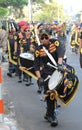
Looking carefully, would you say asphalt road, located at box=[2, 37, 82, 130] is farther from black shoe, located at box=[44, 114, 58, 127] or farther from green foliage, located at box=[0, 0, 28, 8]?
green foliage, located at box=[0, 0, 28, 8]

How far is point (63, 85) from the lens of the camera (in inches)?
308

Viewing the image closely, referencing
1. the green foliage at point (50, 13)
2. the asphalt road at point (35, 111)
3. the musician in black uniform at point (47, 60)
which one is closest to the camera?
the musician in black uniform at point (47, 60)

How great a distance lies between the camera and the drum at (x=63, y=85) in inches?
302

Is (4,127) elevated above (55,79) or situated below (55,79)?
below

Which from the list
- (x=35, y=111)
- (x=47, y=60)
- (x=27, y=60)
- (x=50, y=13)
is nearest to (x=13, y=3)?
(x=27, y=60)

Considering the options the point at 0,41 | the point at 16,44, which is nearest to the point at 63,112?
the point at 16,44

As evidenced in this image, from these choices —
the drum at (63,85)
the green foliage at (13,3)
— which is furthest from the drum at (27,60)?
the green foliage at (13,3)

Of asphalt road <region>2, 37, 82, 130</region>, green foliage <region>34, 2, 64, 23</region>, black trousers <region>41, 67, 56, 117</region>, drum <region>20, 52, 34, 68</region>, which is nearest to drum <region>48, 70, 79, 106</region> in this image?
black trousers <region>41, 67, 56, 117</region>

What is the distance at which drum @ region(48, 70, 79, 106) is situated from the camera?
766cm

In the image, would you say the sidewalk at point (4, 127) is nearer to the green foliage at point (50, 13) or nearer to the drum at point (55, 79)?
the drum at point (55, 79)

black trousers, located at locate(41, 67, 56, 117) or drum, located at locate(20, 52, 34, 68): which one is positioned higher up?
black trousers, located at locate(41, 67, 56, 117)

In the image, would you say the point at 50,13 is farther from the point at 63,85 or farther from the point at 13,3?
the point at 63,85

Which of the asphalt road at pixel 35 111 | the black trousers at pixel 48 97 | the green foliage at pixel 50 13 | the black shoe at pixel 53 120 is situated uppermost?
the black trousers at pixel 48 97

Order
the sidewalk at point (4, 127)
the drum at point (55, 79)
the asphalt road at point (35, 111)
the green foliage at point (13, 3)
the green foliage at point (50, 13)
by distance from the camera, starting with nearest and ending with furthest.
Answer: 1. the drum at point (55, 79)
2. the sidewalk at point (4, 127)
3. the asphalt road at point (35, 111)
4. the green foliage at point (13, 3)
5. the green foliage at point (50, 13)
